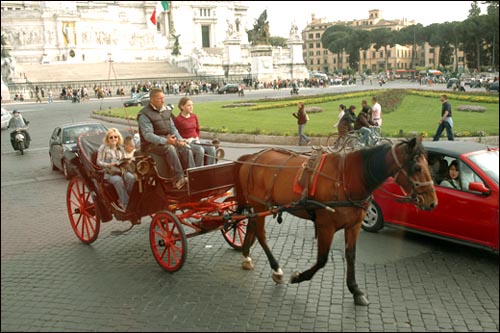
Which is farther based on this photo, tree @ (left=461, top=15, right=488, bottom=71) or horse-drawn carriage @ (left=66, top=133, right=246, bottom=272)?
tree @ (left=461, top=15, right=488, bottom=71)

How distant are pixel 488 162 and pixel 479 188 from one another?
2.26ft

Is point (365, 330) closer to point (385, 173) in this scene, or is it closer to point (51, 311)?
point (385, 173)

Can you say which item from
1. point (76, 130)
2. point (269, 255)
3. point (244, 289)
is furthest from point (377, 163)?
point (76, 130)

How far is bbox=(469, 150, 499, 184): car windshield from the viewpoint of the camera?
667 centimetres

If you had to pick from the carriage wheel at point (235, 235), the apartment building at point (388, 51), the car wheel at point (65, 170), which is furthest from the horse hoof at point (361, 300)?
the car wheel at point (65, 170)

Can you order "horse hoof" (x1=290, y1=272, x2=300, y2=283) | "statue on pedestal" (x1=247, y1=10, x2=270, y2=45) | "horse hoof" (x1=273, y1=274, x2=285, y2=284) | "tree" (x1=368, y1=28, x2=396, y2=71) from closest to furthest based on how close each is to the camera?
"horse hoof" (x1=290, y1=272, x2=300, y2=283) < "horse hoof" (x1=273, y1=274, x2=285, y2=284) < "tree" (x1=368, y1=28, x2=396, y2=71) < "statue on pedestal" (x1=247, y1=10, x2=270, y2=45)

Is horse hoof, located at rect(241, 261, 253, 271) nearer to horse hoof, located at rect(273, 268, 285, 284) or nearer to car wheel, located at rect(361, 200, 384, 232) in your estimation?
horse hoof, located at rect(273, 268, 285, 284)

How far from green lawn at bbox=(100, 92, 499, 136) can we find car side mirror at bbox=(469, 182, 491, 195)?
1063cm

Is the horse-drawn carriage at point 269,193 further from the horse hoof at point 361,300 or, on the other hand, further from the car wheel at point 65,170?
the car wheel at point 65,170

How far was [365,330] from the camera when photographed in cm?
494

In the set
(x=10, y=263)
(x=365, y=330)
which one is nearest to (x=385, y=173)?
(x=365, y=330)

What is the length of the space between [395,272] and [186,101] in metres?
3.56

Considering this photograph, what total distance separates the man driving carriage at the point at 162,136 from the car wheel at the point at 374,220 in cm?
294

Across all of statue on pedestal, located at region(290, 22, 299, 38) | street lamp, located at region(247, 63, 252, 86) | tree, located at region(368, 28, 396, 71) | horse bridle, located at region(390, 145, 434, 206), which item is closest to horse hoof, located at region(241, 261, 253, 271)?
horse bridle, located at region(390, 145, 434, 206)
